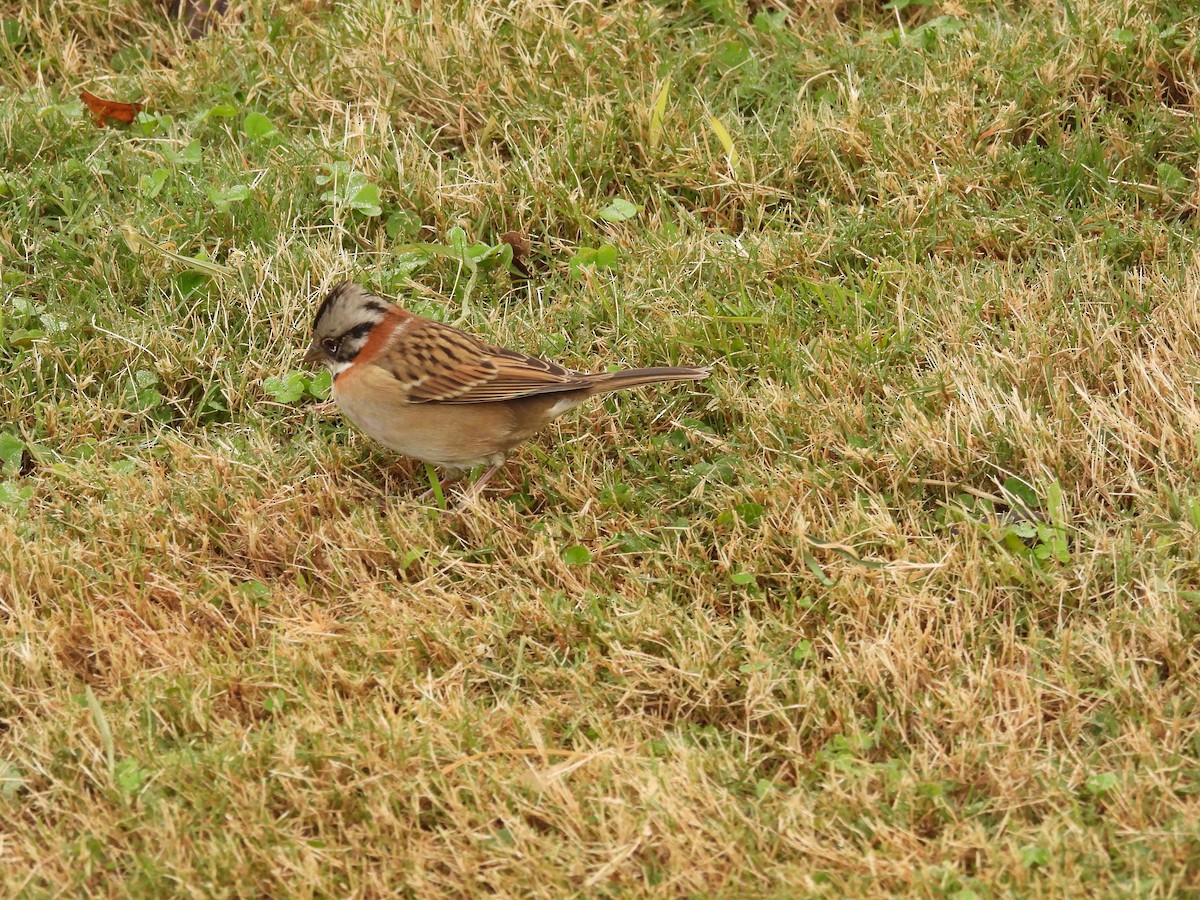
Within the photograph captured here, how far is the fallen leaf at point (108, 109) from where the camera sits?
720cm

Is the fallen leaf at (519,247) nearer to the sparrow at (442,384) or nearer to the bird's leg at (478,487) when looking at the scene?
the sparrow at (442,384)

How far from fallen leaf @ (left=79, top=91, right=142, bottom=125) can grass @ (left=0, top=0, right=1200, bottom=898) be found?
0.15 m

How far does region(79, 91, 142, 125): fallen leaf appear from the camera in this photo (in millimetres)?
7203

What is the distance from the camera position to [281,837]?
407 centimetres

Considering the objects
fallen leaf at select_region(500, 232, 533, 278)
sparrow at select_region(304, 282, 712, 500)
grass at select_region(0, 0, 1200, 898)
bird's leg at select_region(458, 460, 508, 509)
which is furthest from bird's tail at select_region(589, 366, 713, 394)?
fallen leaf at select_region(500, 232, 533, 278)

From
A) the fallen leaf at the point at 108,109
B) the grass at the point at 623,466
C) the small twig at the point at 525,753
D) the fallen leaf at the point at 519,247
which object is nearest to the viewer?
the grass at the point at 623,466

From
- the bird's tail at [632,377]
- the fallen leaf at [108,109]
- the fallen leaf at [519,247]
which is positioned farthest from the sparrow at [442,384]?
the fallen leaf at [108,109]

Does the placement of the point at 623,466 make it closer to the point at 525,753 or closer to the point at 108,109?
the point at 525,753

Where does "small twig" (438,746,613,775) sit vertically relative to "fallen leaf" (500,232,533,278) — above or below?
below

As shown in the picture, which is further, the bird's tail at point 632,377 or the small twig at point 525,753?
the bird's tail at point 632,377

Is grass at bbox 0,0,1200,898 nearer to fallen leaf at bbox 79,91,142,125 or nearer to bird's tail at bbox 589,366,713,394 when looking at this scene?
fallen leaf at bbox 79,91,142,125

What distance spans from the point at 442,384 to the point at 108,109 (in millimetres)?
2848

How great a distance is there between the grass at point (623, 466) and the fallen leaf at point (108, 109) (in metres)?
0.15

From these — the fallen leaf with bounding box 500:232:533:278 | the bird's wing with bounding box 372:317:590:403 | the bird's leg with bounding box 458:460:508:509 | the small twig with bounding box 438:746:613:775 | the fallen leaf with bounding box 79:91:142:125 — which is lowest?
the bird's leg with bounding box 458:460:508:509
